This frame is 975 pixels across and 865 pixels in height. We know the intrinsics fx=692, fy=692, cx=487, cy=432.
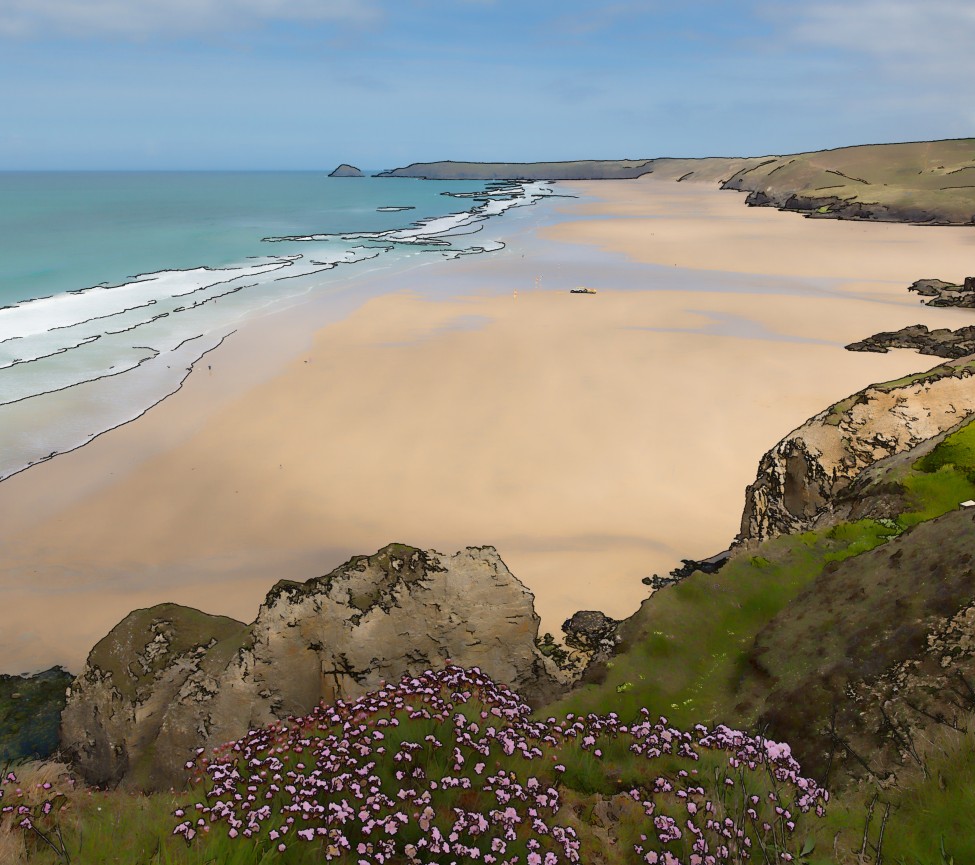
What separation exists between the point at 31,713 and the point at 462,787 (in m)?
9.17

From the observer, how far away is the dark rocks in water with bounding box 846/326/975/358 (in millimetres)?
27844

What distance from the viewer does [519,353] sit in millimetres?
28000

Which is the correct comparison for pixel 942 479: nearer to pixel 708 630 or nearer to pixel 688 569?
pixel 708 630

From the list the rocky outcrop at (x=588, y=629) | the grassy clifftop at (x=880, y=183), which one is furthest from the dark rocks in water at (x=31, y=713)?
the grassy clifftop at (x=880, y=183)

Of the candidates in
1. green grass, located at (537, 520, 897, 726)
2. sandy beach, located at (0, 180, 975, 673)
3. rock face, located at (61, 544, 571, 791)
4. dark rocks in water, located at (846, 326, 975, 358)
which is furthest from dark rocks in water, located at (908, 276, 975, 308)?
rock face, located at (61, 544, 571, 791)

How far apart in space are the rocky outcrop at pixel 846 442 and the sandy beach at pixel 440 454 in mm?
2316

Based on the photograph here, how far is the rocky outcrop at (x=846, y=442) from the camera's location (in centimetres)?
1195

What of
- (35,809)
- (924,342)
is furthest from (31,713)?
(924,342)

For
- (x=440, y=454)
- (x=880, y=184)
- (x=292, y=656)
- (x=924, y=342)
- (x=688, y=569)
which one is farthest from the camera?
(x=880, y=184)

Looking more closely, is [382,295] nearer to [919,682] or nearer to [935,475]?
[935,475]

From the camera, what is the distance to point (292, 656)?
8711mm

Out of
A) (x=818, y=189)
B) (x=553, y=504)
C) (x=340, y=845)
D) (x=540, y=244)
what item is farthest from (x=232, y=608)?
(x=818, y=189)

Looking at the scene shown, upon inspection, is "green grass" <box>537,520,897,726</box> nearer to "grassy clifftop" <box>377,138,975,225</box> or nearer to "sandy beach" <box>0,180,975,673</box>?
"sandy beach" <box>0,180,975,673</box>

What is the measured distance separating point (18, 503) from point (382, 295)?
2753 cm
